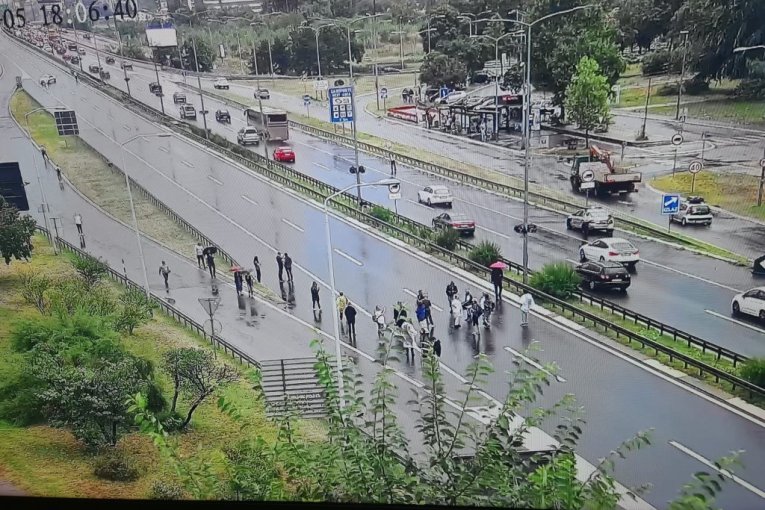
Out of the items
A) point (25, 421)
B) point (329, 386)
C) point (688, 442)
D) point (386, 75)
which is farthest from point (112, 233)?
point (688, 442)

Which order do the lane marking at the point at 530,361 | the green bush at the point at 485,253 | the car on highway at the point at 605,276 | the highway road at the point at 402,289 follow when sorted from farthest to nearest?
the green bush at the point at 485,253 → the car on highway at the point at 605,276 → the lane marking at the point at 530,361 → the highway road at the point at 402,289

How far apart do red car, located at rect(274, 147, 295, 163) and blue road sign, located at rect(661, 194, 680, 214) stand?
248 cm

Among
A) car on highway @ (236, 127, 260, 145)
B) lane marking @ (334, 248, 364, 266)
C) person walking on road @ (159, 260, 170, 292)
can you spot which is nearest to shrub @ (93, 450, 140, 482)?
person walking on road @ (159, 260, 170, 292)

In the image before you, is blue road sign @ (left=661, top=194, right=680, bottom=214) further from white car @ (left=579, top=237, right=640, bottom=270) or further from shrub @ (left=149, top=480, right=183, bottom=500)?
shrub @ (left=149, top=480, right=183, bottom=500)

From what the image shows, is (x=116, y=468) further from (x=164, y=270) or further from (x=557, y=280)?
(x=557, y=280)

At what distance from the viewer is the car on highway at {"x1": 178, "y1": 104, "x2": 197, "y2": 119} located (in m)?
4.65

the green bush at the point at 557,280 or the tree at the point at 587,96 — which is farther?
the green bush at the point at 557,280

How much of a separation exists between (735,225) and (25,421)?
4303mm

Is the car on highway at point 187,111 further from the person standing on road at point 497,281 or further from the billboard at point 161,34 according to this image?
the person standing on road at point 497,281

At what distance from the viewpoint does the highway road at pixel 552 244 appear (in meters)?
3.83

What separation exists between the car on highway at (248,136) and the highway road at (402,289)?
8.5 inches

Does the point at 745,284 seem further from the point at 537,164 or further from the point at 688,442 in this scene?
the point at 537,164

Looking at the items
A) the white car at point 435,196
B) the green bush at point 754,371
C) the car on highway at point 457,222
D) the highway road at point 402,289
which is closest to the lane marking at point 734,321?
the green bush at point 754,371

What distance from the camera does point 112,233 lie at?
4.58m
